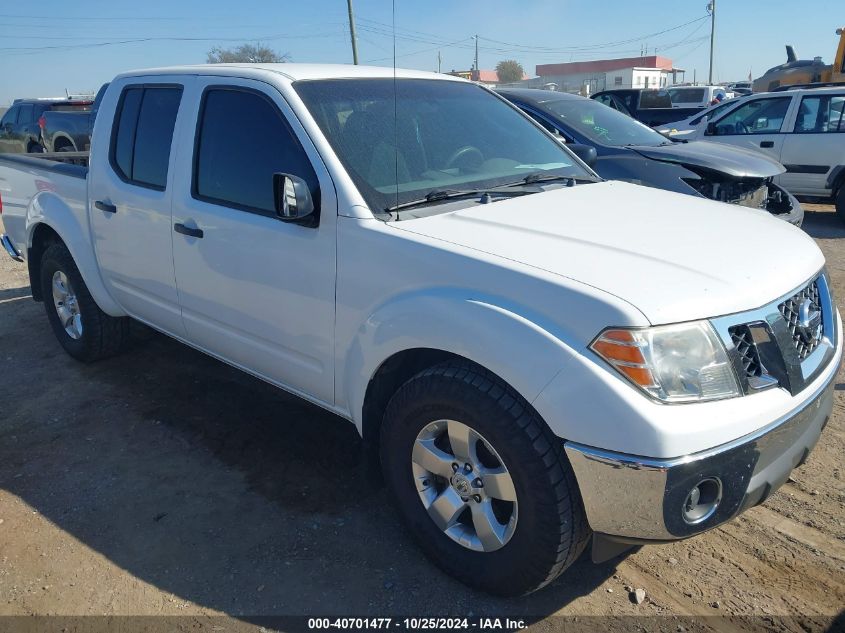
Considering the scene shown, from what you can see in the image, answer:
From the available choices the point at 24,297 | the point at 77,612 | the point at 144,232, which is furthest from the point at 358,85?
the point at 24,297

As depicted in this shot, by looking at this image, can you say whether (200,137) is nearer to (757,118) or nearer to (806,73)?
(757,118)

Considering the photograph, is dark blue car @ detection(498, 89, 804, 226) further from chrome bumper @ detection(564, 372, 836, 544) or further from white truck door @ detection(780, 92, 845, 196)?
chrome bumper @ detection(564, 372, 836, 544)

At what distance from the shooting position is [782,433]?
230cm

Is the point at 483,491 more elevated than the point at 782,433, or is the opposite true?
the point at 782,433

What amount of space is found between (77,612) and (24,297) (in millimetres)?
5189

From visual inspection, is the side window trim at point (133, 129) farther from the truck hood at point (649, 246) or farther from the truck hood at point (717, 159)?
the truck hood at point (717, 159)

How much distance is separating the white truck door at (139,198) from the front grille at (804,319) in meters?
2.91

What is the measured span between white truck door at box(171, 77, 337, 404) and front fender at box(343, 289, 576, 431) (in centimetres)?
29

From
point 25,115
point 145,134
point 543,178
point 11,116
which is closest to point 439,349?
point 543,178

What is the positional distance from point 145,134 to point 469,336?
263cm

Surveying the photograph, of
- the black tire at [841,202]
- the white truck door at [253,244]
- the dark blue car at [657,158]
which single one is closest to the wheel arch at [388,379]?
the white truck door at [253,244]

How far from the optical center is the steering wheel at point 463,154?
3.30m

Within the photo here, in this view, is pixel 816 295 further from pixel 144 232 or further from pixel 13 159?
pixel 13 159

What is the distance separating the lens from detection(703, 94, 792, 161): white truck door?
9.56 m
